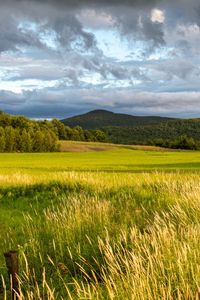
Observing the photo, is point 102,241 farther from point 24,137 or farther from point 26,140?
point 26,140

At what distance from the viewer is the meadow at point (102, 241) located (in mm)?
5727

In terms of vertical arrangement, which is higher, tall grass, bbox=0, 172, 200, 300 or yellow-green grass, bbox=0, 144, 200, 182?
tall grass, bbox=0, 172, 200, 300

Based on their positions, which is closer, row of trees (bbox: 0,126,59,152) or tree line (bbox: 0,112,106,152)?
row of trees (bbox: 0,126,59,152)

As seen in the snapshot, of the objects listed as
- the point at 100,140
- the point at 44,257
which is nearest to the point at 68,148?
the point at 100,140

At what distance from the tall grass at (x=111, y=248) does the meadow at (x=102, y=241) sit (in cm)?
1

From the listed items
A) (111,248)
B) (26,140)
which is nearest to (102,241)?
(111,248)

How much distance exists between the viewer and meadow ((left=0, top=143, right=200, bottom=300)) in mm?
5727

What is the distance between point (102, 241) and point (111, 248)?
51 centimetres

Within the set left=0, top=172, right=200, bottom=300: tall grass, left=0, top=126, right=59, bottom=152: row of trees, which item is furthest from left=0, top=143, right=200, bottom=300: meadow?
left=0, top=126, right=59, bottom=152: row of trees

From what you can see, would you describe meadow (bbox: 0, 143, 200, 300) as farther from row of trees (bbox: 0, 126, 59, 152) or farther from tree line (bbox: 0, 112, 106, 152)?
tree line (bbox: 0, 112, 106, 152)

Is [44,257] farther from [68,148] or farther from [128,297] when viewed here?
[68,148]

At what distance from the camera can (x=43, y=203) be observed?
18188 mm

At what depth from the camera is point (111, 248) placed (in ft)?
24.0

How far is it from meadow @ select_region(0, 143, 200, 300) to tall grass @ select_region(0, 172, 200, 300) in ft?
0.05
